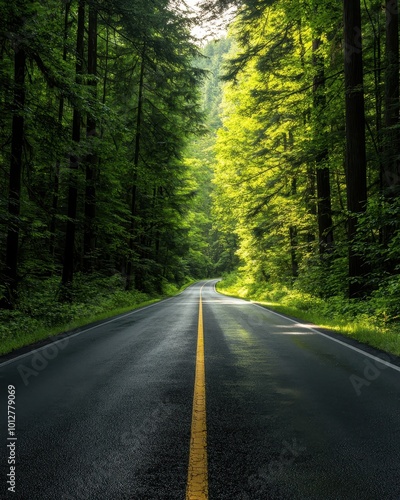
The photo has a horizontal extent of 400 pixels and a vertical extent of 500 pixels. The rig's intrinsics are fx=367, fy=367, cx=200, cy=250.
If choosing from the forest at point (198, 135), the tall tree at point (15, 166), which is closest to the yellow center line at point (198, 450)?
the forest at point (198, 135)

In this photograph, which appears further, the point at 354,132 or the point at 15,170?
the point at 354,132

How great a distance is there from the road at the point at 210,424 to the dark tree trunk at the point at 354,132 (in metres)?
6.10

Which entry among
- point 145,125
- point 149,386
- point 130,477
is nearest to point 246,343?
point 149,386

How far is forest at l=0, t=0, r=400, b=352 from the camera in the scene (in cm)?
1142

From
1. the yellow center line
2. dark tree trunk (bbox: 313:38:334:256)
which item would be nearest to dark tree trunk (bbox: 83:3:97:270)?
dark tree trunk (bbox: 313:38:334:256)

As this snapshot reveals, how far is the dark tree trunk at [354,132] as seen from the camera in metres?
12.3

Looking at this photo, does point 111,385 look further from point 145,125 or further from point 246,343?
point 145,125

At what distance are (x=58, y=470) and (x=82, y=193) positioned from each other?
19.4 metres

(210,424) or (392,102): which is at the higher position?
(392,102)

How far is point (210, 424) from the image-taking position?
3.85 metres

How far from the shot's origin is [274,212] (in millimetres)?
24016

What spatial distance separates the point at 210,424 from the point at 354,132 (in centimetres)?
1191

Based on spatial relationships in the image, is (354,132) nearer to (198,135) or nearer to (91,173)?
(91,173)

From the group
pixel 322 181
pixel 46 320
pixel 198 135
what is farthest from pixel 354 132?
pixel 198 135
